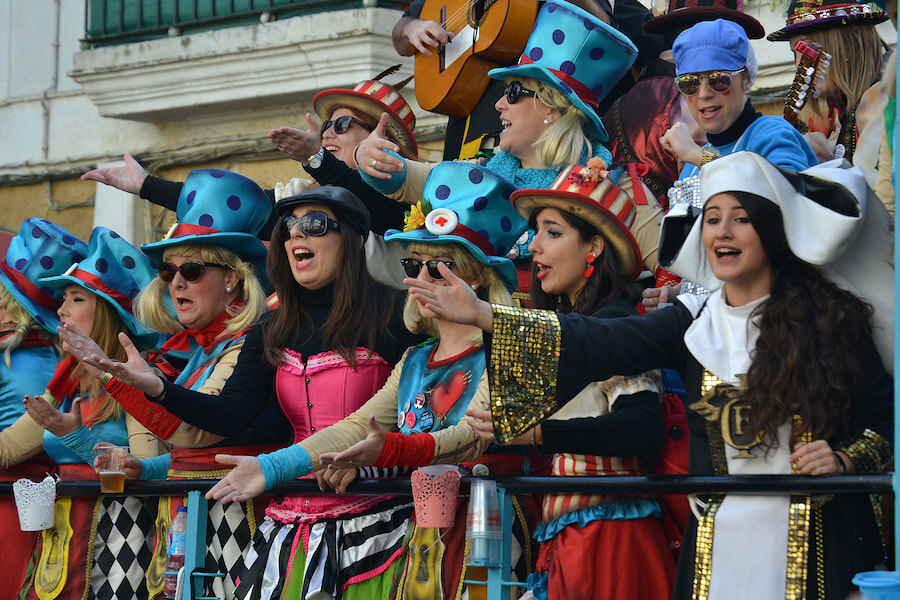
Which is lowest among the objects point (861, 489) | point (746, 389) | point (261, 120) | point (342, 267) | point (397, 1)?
point (861, 489)

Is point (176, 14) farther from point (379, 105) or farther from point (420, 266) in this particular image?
point (420, 266)

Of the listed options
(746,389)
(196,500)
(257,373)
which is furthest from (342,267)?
(746,389)

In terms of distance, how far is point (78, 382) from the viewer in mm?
5938

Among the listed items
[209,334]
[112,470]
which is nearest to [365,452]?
[112,470]

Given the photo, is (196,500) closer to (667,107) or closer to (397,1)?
(667,107)

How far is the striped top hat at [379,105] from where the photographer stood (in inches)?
254

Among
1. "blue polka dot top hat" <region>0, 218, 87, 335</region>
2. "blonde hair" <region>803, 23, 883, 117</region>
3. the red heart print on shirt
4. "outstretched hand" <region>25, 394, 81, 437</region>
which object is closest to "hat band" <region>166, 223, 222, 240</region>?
"outstretched hand" <region>25, 394, 81, 437</region>

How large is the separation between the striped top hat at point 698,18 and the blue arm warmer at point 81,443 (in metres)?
3.04

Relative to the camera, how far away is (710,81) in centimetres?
488

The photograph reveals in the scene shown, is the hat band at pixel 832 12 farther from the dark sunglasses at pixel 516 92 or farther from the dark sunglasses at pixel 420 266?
the dark sunglasses at pixel 420 266

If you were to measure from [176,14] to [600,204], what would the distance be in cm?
747

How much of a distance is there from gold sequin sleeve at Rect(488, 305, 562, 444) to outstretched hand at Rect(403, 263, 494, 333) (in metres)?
0.07

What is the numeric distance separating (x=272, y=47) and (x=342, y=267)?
18.0 feet

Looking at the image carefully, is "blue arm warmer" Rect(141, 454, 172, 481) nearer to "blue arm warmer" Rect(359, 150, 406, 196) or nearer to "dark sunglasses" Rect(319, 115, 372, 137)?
"blue arm warmer" Rect(359, 150, 406, 196)
